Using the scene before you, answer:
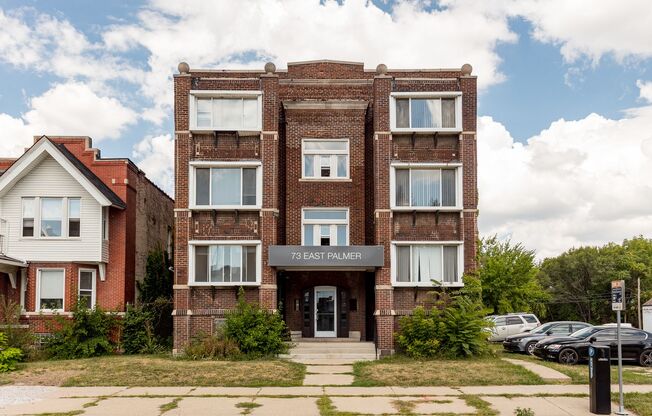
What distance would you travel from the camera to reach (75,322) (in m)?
24.0

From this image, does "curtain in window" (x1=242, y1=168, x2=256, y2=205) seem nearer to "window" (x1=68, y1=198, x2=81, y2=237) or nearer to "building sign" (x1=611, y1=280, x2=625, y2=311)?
"window" (x1=68, y1=198, x2=81, y2=237)

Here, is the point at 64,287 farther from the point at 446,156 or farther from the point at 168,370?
the point at 446,156

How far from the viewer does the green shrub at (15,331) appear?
74.7 feet

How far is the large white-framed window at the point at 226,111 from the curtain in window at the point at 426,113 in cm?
590

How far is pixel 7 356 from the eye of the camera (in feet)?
68.2

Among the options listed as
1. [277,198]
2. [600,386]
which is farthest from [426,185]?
[600,386]

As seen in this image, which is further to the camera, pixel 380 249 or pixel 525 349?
pixel 525 349

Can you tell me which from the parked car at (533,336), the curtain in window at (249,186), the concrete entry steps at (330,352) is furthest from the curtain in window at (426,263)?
the curtain in window at (249,186)

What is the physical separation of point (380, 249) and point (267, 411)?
10.8 meters

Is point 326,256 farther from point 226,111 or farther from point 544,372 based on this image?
point 544,372

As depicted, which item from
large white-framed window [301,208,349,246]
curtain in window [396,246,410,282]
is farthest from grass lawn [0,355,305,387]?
large white-framed window [301,208,349,246]

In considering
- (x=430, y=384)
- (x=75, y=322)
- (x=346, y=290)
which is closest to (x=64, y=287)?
(x=75, y=322)

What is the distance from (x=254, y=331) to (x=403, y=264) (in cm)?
614

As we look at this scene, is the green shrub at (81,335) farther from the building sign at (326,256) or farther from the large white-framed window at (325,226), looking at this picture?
the large white-framed window at (325,226)
